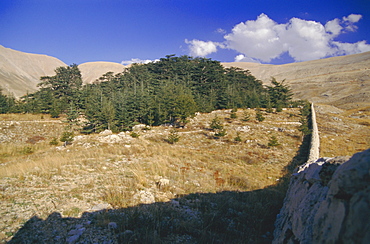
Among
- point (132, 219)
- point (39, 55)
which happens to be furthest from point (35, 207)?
point (39, 55)

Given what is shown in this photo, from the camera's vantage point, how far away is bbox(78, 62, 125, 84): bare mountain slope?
6685 inches

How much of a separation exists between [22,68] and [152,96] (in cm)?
17524

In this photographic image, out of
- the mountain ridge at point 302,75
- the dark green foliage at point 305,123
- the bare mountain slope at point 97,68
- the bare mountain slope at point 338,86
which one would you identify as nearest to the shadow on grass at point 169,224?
the dark green foliage at point 305,123

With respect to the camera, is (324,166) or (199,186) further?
(199,186)

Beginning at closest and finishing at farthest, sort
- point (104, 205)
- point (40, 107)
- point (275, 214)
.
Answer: point (104, 205) < point (275, 214) < point (40, 107)

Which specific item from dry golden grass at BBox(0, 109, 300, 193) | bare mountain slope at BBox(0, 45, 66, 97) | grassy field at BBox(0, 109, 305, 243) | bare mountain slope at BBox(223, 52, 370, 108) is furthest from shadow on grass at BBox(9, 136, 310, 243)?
bare mountain slope at BBox(0, 45, 66, 97)

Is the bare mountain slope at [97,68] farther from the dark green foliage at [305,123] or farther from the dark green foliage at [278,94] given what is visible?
the dark green foliage at [305,123]

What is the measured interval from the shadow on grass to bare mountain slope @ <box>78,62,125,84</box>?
180 m

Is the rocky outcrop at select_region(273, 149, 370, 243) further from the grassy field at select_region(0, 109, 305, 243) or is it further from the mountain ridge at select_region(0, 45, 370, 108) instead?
the mountain ridge at select_region(0, 45, 370, 108)

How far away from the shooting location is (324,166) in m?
3.54

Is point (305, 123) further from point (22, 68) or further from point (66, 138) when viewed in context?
point (22, 68)

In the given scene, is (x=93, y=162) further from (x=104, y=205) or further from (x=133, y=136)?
(x=133, y=136)

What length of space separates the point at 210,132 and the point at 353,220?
23621mm

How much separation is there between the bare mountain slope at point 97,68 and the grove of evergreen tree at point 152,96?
11332 cm
